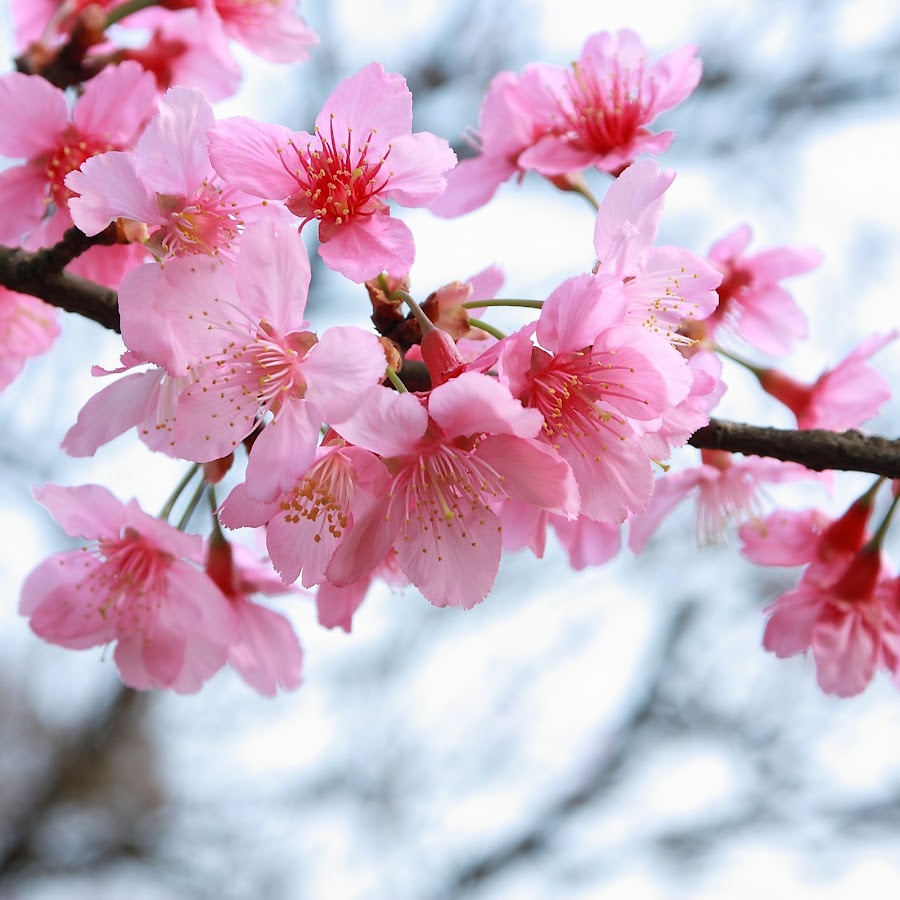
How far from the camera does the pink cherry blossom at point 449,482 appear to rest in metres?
0.97

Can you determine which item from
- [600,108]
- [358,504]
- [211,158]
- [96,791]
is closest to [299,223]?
[211,158]

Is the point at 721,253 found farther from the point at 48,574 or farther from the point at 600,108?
the point at 48,574

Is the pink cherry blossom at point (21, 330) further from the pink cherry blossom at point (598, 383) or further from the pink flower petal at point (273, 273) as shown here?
the pink cherry blossom at point (598, 383)

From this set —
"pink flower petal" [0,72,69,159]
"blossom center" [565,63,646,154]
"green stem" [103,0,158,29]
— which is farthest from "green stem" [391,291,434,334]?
"green stem" [103,0,158,29]

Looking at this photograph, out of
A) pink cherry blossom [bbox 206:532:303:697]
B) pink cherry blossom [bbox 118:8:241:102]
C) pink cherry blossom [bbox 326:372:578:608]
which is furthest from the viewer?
pink cherry blossom [bbox 118:8:241:102]

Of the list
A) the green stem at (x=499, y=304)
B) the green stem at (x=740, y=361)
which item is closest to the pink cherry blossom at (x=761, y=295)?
the green stem at (x=740, y=361)

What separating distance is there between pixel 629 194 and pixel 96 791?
581 cm

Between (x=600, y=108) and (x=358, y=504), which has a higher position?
(x=600, y=108)

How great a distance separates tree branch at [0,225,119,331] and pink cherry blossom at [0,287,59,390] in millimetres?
370

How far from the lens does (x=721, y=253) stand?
6.68 feet

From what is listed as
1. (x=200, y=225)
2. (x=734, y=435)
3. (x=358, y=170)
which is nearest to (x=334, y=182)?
(x=358, y=170)

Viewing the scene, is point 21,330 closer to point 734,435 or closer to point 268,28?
point 268,28

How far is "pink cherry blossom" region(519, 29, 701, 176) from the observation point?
1.64 meters

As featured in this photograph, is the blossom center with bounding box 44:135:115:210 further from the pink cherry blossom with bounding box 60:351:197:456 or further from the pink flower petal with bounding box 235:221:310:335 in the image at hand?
the pink flower petal with bounding box 235:221:310:335
